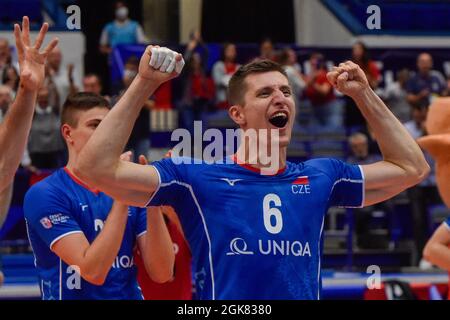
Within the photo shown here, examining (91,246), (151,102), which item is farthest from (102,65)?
(91,246)

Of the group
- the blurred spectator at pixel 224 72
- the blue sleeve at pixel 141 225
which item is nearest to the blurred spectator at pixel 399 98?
the blurred spectator at pixel 224 72

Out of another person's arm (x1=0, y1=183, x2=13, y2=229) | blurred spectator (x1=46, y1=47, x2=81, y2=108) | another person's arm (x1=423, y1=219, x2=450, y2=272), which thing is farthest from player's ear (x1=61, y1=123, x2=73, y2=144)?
blurred spectator (x1=46, y1=47, x2=81, y2=108)

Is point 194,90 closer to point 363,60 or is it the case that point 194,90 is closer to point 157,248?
point 363,60

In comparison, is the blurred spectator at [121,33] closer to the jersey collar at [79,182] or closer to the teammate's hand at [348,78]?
the jersey collar at [79,182]

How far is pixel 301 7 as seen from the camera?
18.0 meters


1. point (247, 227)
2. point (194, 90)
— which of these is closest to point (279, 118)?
point (247, 227)

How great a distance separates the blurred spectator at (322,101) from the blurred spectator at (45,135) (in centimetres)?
367

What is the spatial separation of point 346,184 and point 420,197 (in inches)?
302

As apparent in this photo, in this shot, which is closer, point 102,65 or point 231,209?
point 231,209

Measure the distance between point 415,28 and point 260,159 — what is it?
41.5ft

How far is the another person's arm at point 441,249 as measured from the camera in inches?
219

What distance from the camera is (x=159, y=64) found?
Answer: 151 inches
